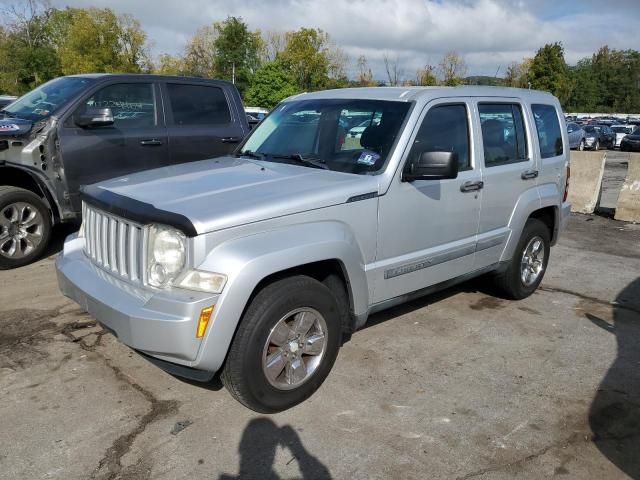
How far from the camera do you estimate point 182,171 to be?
4.08 metres

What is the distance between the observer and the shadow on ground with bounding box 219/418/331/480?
288 centimetres

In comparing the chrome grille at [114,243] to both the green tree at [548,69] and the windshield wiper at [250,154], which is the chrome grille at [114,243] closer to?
the windshield wiper at [250,154]

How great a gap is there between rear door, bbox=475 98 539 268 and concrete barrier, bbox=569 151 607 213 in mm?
5872

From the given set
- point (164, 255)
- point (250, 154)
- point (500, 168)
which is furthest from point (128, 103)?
point (500, 168)

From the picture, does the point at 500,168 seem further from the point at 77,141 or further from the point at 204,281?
the point at 77,141

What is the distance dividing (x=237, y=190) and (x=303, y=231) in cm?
48

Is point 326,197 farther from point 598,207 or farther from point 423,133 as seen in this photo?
point 598,207

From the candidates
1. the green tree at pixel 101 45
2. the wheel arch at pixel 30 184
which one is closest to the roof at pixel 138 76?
the wheel arch at pixel 30 184

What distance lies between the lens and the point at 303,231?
329cm

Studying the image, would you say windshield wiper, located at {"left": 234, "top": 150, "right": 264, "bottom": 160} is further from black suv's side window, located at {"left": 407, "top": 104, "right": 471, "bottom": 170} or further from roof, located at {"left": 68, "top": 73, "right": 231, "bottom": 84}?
roof, located at {"left": 68, "top": 73, "right": 231, "bottom": 84}

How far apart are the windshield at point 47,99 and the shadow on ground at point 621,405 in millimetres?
5748

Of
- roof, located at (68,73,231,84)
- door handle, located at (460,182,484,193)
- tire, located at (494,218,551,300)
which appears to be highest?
roof, located at (68,73,231,84)

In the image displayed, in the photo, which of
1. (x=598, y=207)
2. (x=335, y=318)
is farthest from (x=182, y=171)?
(x=598, y=207)

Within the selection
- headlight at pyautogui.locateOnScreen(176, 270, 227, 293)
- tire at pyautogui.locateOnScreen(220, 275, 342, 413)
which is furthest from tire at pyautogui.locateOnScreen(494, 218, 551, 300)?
headlight at pyautogui.locateOnScreen(176, 270, 227, 293)
